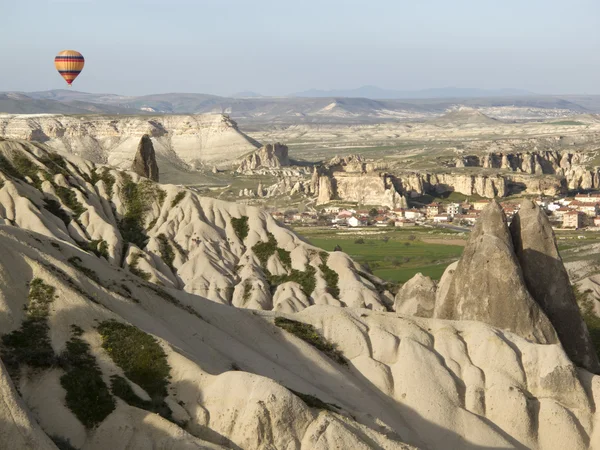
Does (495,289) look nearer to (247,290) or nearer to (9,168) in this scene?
(247,290)

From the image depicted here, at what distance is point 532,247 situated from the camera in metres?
51.3

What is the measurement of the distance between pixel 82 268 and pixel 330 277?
34870 millimetres

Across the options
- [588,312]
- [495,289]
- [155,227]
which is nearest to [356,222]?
[155,227]

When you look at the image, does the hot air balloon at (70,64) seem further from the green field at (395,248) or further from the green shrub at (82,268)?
the green shrub at (82,268)

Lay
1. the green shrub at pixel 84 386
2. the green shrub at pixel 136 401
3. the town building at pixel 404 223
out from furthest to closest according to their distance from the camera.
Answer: the town building at pixel 404 223 < the green shrub at pixel 136 401 < the green shrub at pixel 84 386

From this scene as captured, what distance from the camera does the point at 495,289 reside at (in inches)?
1918

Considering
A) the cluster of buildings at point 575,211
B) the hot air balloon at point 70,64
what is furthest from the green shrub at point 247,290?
the cluster of buildings at point 575,211

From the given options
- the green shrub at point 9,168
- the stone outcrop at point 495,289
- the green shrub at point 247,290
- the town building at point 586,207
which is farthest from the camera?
the town building at point 586,207

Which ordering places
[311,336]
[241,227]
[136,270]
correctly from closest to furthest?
1. [311,336]
2. [136,270]
3. [241,227]

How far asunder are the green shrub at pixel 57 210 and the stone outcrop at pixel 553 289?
4239 centimetres

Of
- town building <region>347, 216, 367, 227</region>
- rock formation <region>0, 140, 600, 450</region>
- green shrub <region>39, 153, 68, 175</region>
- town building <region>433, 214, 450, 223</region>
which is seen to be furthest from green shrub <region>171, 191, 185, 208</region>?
town building <region>433, 214, 450, 223</region>

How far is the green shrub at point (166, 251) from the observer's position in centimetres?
8012

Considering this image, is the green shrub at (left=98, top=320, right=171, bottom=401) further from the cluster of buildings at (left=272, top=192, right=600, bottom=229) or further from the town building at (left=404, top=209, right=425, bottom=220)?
the town building at (left=404, top=209, right=425, bottom=220)

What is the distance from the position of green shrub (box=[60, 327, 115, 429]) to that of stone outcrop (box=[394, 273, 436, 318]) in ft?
85.7
